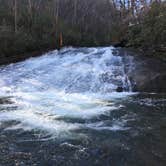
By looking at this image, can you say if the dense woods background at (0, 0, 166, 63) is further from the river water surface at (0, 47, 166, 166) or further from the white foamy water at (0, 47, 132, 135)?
the river water surface at (0, 47, 166, 166)

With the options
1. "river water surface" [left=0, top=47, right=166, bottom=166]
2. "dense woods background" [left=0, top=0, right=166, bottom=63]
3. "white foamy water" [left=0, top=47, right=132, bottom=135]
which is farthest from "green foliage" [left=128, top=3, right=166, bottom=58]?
"white foamy water" [left=0, top=47, right=132, bottom=135]

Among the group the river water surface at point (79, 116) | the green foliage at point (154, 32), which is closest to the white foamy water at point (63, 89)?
the river water surface at point (79, 116)

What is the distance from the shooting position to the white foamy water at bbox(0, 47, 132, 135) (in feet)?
24.9

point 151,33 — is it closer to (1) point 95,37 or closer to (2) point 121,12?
(1) point 95,37

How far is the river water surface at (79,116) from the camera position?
5.73m

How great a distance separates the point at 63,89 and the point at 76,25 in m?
14.1

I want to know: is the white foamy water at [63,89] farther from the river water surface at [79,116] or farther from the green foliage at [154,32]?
the green foliage at [154,32]

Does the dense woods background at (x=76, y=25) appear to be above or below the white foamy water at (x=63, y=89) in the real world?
above

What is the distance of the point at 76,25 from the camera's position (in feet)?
83.0

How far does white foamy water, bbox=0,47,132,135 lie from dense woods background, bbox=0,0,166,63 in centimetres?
173

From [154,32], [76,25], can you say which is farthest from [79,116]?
[76,25]

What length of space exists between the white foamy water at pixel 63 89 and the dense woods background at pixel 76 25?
1727 mm

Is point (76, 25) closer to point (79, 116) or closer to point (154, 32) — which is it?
point (154, 32)

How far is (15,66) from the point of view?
47.8 ft
